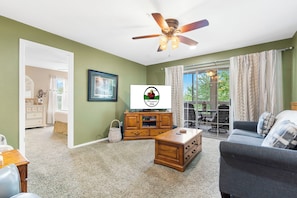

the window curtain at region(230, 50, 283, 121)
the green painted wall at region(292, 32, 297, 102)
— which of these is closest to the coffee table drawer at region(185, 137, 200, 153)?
the window curtain at region(230, 50, 283, 121)

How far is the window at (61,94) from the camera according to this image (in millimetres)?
6504

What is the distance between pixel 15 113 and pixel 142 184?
2.38 metres

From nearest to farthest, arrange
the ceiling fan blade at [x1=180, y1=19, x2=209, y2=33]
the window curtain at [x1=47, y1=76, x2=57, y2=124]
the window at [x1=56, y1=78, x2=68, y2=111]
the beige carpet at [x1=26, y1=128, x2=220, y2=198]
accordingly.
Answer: the beige carpet at [x1=26, y1=128, x2=220, y2=198] → the ceiling fan blade at [x1=180, y1=19, x2=209, y2=33] → the window curtain at [x1=47, y1=76, x2=57, y2=124] → the window at [x1=56, y1=78, x2=68, y2=111]

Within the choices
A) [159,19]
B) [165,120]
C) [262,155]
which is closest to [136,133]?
[165,120]

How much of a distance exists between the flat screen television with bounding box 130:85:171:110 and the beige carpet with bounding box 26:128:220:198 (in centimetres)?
134

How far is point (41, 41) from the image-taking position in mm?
2666

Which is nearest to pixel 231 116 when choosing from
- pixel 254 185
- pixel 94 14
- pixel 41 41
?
pixel 254 185

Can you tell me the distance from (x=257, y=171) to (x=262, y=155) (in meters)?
0.19

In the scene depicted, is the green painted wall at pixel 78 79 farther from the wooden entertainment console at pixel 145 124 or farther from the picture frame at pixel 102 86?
the wooden entertainment console at pixel 145 124

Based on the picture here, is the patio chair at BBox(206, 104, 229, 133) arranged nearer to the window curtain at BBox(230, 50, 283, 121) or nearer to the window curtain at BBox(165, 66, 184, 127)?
the window curtain at BBox(230, 50, 283, 121)

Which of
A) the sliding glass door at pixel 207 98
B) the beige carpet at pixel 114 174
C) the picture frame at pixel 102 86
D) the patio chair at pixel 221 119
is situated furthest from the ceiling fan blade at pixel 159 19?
the patio chair at pixel 221 119

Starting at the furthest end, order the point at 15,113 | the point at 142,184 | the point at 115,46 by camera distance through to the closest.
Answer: the point at 115,46, the point at 15,113, the point at 142,184

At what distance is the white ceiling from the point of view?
1.93 meters

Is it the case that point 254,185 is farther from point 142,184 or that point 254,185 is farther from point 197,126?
point 197,126
